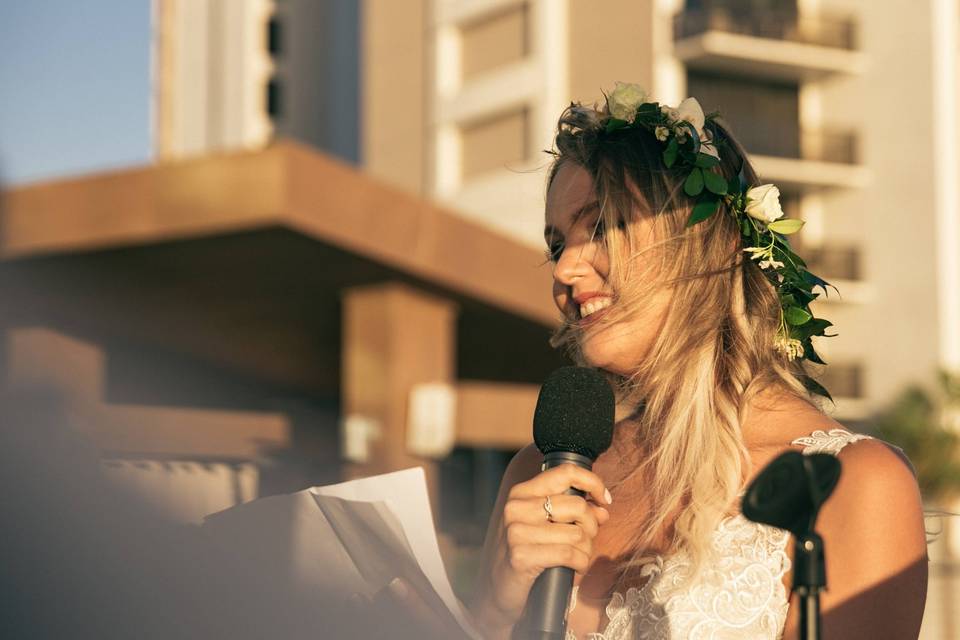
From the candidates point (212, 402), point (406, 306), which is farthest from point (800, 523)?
point (212, 402)

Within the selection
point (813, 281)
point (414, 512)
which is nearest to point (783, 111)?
point (813, 281)

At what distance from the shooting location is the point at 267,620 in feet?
4.29

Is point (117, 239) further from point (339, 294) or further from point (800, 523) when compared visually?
point (800, 523)

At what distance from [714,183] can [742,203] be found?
109 millimetres

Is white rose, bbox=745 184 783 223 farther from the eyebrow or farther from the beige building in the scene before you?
the beige building

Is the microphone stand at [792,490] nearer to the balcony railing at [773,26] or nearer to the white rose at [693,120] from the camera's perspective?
the white rose at [693,120]

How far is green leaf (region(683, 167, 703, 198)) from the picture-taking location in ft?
7.32

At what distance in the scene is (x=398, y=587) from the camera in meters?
1.67

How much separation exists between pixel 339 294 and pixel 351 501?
13.3 meters

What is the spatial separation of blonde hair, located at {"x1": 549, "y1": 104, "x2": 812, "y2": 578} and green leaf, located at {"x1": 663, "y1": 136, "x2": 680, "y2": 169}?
14 millimetres

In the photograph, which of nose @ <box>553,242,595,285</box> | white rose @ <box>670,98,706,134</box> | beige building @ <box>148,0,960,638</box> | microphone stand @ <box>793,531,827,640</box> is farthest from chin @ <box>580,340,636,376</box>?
beige building @ <box>148,0,960,638</box>

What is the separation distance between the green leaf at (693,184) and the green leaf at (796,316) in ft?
0.92

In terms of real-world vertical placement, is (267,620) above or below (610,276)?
below

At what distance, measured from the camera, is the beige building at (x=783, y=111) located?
2884 cm
